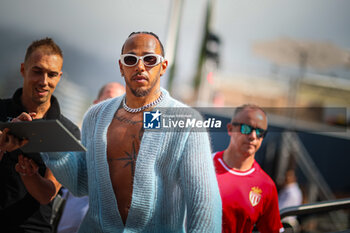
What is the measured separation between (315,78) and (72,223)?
3650 mm

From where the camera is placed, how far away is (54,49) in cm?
137

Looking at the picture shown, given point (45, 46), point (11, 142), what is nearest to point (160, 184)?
point (11, 142)

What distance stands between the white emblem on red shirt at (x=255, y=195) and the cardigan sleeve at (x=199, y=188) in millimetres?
448

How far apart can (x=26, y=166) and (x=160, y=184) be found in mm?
567

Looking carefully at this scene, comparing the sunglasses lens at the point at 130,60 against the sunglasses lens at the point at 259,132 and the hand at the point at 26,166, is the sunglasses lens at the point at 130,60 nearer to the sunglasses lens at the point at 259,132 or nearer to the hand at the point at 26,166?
the hand at the point at 26,166

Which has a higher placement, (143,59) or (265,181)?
(143,59)

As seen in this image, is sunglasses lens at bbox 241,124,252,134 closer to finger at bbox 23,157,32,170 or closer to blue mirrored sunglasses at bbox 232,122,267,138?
blue mirrored sunglasses at bbox 232,122,267,138

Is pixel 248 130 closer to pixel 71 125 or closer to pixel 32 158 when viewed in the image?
pixel 71 125

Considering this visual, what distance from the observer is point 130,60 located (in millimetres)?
1191

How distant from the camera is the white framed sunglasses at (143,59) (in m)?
1.18

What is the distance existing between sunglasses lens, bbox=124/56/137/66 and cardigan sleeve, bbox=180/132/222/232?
350mm

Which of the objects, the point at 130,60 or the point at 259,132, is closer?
the point at 130,60

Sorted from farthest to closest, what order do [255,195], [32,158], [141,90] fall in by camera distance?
[255,195] < [32,158] < [141,90]

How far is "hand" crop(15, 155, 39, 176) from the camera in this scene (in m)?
1.27
